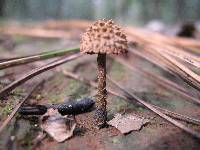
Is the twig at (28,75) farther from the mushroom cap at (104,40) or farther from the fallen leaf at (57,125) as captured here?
the mushroom cap at (104,40)

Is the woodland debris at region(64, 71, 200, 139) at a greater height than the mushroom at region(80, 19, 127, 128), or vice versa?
the mushroom at region(80, 19, 127, 128)

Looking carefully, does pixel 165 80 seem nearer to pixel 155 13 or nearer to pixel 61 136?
pixel 61 136

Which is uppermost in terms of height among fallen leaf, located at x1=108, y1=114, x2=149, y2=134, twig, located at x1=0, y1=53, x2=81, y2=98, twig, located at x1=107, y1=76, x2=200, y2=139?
twig, located at x1=0, y1=53, x2=81, y2=98

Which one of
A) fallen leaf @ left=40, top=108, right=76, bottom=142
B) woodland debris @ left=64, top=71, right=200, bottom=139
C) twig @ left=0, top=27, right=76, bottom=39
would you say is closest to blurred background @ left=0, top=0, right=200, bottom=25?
twig @ left=0, top=27, right=76, bottom=39

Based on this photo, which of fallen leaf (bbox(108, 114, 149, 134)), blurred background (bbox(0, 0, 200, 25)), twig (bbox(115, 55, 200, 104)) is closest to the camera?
fallen leaf (bbox(108, 114, 149, 134))

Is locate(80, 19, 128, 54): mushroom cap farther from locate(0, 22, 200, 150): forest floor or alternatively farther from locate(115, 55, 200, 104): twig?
locate(115, 55, 200, 104): twig

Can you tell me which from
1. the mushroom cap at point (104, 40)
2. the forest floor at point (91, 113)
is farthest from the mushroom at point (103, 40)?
the forest floor at point (91, 113)
